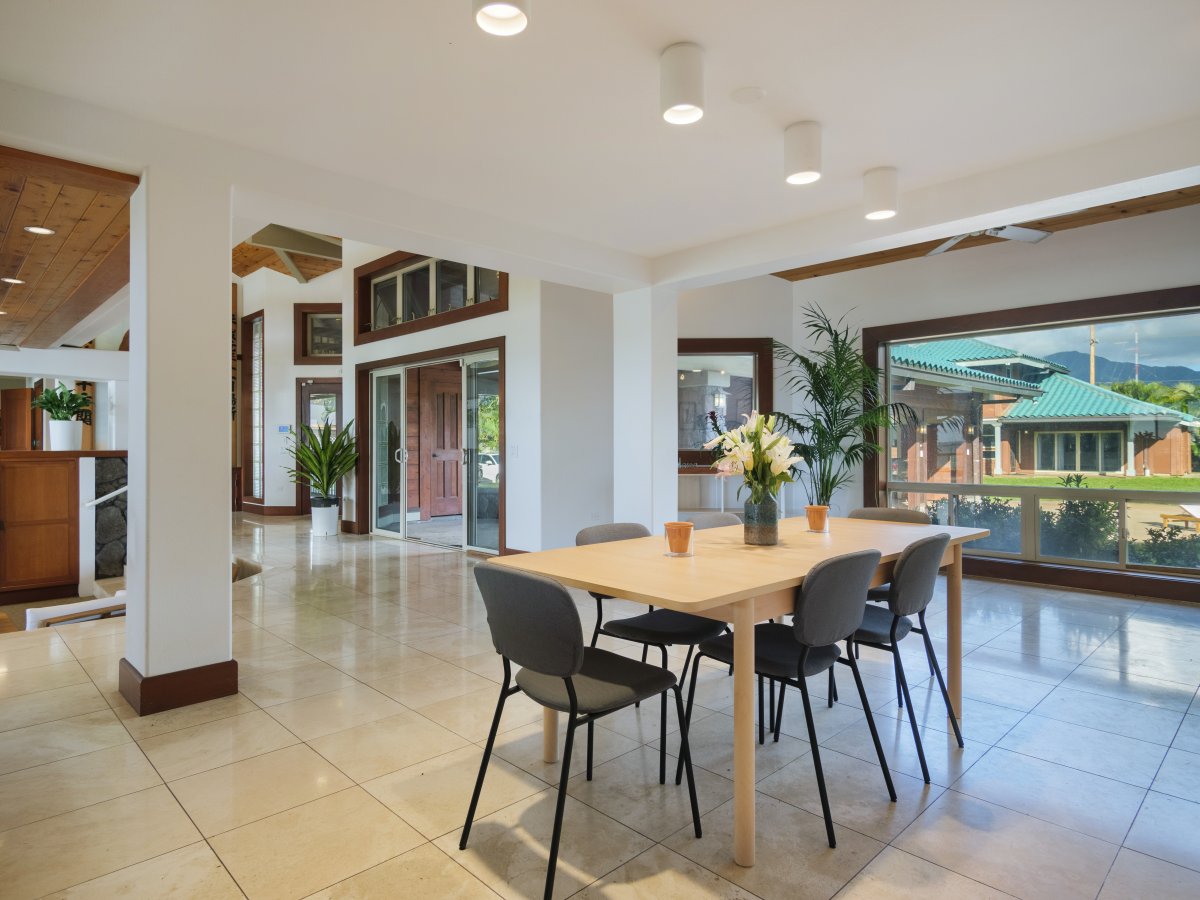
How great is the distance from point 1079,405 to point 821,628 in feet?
15.9

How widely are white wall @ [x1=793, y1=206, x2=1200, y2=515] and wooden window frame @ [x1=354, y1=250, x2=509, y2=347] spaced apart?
10.2 feet

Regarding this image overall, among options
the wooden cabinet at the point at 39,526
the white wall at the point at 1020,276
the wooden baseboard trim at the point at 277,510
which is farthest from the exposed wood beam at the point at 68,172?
the wooden baseboard trim at the point at 277,510

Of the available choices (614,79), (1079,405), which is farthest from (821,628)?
(1079,405)

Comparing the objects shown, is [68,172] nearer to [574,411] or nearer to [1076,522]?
[574,411]

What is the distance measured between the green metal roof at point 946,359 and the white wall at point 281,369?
846cm

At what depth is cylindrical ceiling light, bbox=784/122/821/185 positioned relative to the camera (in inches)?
113

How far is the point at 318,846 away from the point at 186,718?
1.27 m

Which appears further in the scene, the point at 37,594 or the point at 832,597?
the point at 37,594

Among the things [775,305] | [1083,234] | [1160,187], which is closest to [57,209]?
[1160,187]

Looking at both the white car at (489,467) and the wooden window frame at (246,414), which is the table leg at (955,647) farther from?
the wooden window frame at (246,414)

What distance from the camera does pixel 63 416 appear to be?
652 centimetres

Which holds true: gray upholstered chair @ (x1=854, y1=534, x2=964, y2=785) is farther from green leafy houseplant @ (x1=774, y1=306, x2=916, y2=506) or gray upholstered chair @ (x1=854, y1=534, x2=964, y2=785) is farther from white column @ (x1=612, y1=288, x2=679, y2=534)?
green leafy houseplant @ (x1=774, y1=306, x2=916, y2=506)

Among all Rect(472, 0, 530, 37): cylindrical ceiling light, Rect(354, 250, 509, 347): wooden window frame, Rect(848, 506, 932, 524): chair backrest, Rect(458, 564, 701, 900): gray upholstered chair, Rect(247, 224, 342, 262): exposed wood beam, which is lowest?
Rect(458, 564, 701, 900): gray upholstered chair

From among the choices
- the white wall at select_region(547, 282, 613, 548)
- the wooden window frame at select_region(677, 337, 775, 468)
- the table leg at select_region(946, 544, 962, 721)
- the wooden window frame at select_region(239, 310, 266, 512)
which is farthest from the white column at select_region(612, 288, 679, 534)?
the wooden window frame at select_region(239, 310, 266, 512)
